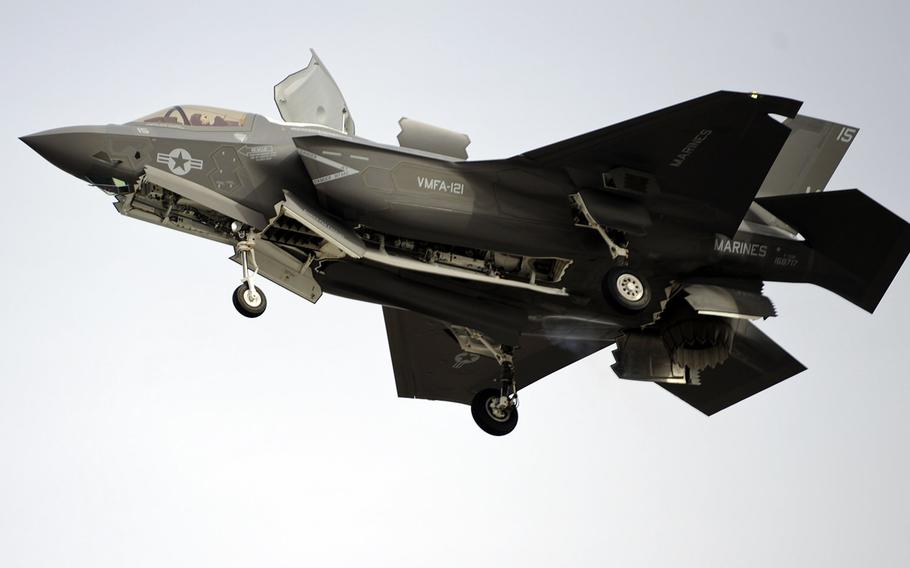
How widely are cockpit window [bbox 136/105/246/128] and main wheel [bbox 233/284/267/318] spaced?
263 centimetres

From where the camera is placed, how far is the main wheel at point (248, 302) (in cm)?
1738

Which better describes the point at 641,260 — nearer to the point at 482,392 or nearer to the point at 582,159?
the point at 582,159

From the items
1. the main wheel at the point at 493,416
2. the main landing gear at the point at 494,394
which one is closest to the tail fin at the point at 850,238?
the main landing gear at the point at 494,394

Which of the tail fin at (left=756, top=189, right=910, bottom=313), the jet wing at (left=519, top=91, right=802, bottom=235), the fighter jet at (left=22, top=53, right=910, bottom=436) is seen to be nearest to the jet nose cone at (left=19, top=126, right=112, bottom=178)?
the fighter jet at (left=22, top=53, right=910, bottom=436)

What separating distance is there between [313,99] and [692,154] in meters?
6.15

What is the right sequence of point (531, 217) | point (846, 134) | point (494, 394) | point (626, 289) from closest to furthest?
point (531, 217), point (626, 289), point (494, 394), point (846, 134)

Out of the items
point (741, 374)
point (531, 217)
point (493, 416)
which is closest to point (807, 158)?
point (741, 374)

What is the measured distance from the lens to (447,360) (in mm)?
23844

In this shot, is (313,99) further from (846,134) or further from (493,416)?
(846,134)

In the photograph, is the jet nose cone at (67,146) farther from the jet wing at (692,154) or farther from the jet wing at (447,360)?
the jet wing at (447,360)

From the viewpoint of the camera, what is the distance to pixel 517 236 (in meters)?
19.1

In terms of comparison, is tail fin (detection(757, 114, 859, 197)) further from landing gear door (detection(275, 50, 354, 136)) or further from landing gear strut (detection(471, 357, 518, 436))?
landing gear door (detection(275, 50, 354, 136))

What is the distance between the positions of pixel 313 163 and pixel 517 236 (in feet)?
10.9

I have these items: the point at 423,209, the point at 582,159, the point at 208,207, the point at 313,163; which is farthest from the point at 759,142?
the point at 208,207
